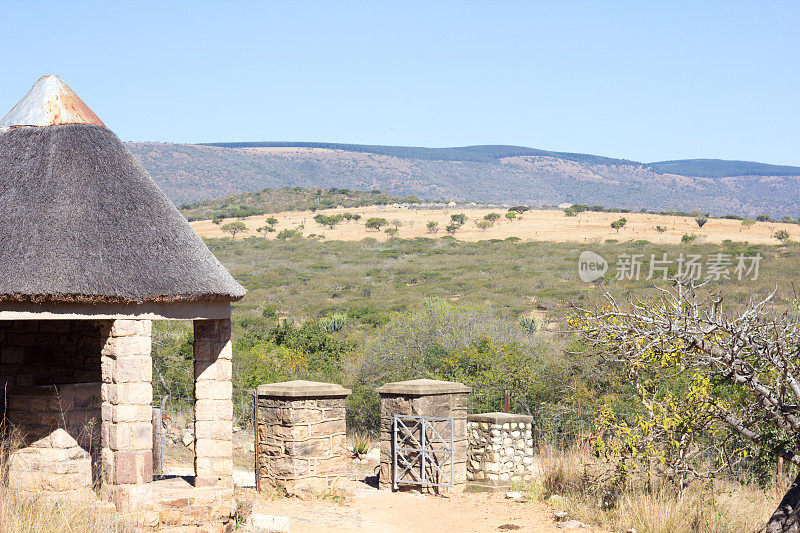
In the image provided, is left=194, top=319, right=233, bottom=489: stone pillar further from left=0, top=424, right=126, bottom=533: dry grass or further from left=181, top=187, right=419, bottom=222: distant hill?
left=181, top=187, right=419, bottom=222: distant hill

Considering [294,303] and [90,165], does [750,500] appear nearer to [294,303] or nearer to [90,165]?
[90,165]

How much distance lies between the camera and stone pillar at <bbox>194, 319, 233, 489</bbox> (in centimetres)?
829

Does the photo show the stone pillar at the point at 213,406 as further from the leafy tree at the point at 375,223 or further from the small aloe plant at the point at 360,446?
the leafy tree at the point at 375,223

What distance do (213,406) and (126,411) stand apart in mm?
1143

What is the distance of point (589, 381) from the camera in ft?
49.6

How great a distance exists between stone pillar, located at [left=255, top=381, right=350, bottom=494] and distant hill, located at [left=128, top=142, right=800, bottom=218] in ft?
295

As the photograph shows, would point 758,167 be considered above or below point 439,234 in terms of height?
above

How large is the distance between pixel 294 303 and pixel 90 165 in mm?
26567

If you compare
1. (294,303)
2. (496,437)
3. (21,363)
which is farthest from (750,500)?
(294,303)

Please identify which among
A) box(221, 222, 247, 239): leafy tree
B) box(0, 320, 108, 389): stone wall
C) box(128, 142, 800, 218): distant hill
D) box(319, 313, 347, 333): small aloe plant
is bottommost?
box(319, 313, 347, 333): small aloe plant

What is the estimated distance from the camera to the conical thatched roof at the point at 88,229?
6949mm

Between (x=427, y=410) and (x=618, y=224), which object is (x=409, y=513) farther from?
(x=618, y=224)

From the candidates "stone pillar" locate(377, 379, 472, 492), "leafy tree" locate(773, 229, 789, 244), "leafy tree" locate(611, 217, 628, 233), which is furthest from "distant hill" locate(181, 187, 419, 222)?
"stone pillar" locate(377, 379, 472, 492)

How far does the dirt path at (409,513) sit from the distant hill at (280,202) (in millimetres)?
53531
